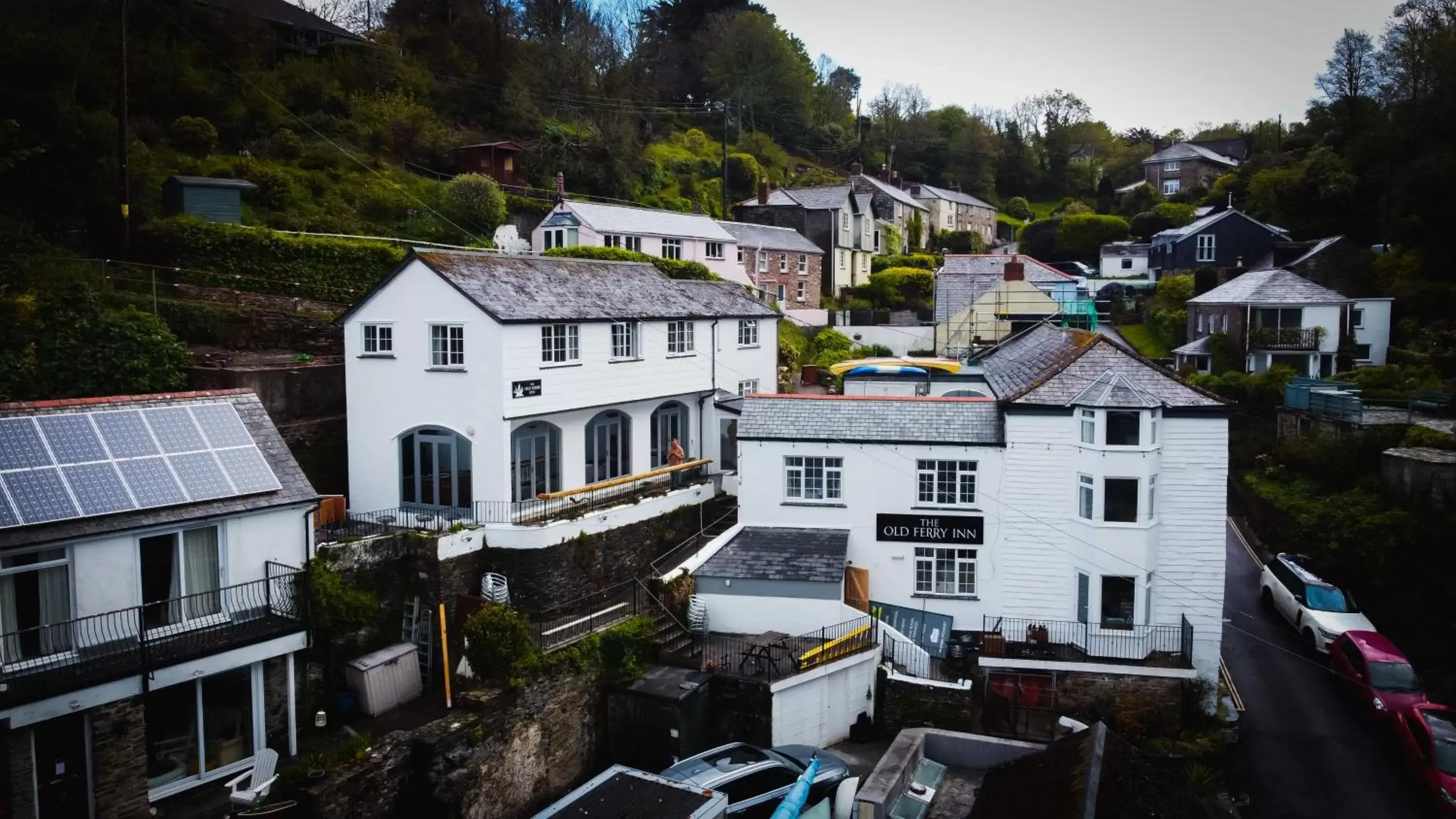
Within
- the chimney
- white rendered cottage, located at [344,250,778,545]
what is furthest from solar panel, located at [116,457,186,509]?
the chimney

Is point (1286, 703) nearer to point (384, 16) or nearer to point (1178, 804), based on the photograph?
point (1178, 804)

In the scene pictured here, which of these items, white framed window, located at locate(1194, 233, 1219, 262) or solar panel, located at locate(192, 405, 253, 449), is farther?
white framed window, located at locate(1194, 233, 1219, 262)

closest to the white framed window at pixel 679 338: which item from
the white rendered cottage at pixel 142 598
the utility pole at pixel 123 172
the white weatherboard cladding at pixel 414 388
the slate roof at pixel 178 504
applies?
the white weatherboard cladding at pixel 414 388

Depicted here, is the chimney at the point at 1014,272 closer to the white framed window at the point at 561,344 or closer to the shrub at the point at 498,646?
the white framed window at the point at 561,344

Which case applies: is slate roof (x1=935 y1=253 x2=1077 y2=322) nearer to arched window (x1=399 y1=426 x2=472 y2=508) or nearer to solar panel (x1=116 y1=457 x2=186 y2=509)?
arched window (x1=399 y1=426 x2=472 y2=508)

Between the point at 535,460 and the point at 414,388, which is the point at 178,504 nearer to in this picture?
the point at 414,388
